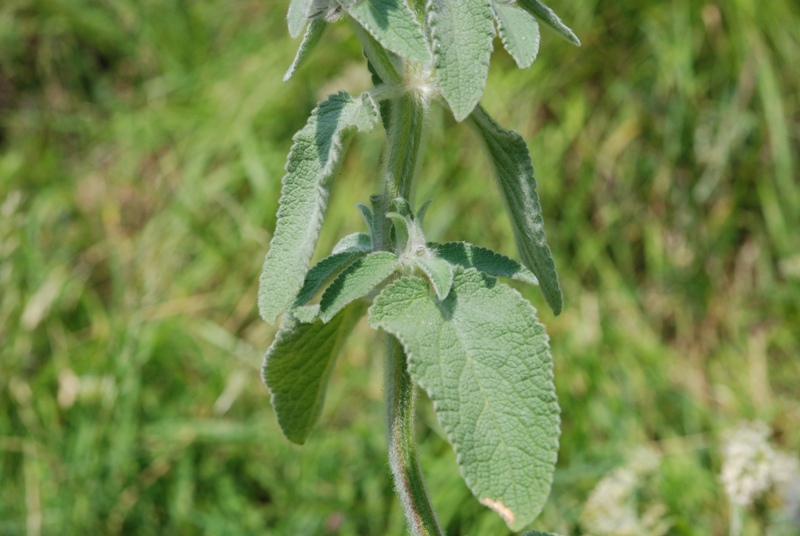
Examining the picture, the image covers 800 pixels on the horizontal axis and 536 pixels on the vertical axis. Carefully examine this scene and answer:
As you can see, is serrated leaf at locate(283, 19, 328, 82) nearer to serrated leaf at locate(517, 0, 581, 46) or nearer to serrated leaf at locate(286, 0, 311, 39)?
serrated leaf at locate(286, 0, 311, 39)

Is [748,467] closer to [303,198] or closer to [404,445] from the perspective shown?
[404,445]

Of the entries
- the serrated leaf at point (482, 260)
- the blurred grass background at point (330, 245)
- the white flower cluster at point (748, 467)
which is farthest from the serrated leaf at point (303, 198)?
the blurred grass background at point (330, 245)

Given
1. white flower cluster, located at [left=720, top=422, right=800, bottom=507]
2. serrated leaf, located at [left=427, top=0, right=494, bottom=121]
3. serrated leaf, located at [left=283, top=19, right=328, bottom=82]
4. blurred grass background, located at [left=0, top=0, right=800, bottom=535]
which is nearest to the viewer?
serrated leaf, located at [left=427, top=0, right=494, bottom=121]

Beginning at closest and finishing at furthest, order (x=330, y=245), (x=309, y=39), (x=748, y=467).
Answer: (x=309, y=39)
(x=748, y=467)
(x=330, y=245)

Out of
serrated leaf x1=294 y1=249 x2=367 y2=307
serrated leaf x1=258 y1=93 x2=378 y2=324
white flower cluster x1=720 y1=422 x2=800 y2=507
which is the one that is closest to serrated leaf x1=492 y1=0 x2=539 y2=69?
serrated leaf x1=258 y1=93 x2=378 y2=324

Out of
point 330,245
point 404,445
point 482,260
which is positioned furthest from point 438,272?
point 330,245
